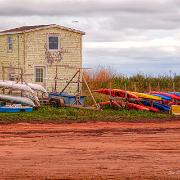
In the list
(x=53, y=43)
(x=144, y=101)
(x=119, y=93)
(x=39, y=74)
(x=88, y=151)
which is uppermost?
(x=53, y=43)

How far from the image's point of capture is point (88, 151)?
16625 mm

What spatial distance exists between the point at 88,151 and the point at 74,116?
34.2ft

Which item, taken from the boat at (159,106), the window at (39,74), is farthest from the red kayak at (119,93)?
the window at (39,74)

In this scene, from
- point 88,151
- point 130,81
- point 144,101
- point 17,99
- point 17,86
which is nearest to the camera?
point 88,151

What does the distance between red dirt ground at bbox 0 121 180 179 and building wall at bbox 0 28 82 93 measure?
15296 mm

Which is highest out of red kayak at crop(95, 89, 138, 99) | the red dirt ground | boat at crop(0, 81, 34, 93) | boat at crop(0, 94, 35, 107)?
boat at crop(0, 81, 34, 93)

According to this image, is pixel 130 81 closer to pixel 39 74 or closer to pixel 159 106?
pixel 39 74

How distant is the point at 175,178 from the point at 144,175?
70 cm

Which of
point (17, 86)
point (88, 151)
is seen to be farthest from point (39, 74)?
point (88, 151)

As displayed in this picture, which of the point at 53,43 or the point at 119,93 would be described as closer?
the point at 119,93

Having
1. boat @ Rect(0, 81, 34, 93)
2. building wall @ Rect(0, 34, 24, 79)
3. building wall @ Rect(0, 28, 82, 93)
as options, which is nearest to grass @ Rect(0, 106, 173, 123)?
boat @ Rect(0, 81, 34, 93)

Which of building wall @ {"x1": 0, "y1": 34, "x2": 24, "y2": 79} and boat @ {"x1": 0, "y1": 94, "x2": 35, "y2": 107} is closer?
boat @ {"x1": 0, "y1": 94, "x2": 35, "y2": 107}

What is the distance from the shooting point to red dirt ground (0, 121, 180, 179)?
1363 centimetres

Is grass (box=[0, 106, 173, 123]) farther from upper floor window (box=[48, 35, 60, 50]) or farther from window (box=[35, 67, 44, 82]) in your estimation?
upper floor window (box=[48, 35, 60, 50])
